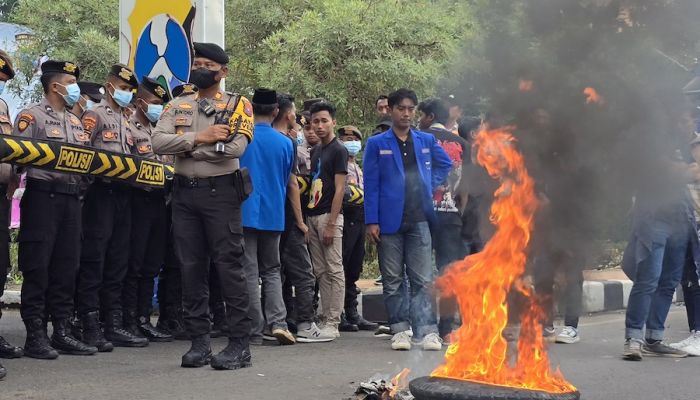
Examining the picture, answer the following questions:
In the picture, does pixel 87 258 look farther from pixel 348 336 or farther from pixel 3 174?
pixel 348 336

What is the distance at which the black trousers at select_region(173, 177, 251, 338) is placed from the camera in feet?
22.9

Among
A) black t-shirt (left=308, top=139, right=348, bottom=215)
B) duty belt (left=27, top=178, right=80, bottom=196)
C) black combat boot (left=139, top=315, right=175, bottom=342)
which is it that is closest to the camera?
duty belt (left=27, top=178, right=80, bottom=196)

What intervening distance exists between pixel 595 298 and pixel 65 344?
6848mm

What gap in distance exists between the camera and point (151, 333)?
875 cm

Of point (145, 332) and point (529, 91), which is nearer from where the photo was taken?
point (529, 91)

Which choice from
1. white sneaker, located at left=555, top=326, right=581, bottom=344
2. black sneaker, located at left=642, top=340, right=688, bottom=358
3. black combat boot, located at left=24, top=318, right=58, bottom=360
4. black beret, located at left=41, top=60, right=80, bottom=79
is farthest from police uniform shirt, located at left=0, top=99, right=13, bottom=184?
black sneaker, located at left=642, top=340, right=688, bottom=358

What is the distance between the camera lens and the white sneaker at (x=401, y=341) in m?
8.49

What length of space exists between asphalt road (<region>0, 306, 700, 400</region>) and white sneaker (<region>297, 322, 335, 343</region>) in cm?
18

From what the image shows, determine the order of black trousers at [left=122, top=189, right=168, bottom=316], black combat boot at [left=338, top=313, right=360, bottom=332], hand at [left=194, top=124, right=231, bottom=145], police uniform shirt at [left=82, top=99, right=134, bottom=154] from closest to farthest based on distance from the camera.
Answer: hand at [left=194, top=124, right=231, bottom=145], police uniform shirt at [left=82, top=99, right=134, bottom=154], black trousers at [left=122, top=189, right=168, bottom=316], black combat boot at [left=338, top=313, right=360, bottom=332]

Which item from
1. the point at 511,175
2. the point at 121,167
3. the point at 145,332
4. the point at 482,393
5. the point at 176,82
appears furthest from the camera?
the point at 176,82

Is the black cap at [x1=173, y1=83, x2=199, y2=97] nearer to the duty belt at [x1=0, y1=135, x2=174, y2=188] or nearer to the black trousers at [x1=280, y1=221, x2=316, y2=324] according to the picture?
the duty belt at [x1=0, y1=135, x2=174, y2=188]

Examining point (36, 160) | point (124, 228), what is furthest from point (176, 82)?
point (36, 160)

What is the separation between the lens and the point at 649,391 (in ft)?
22.1

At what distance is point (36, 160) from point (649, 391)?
173 inches
